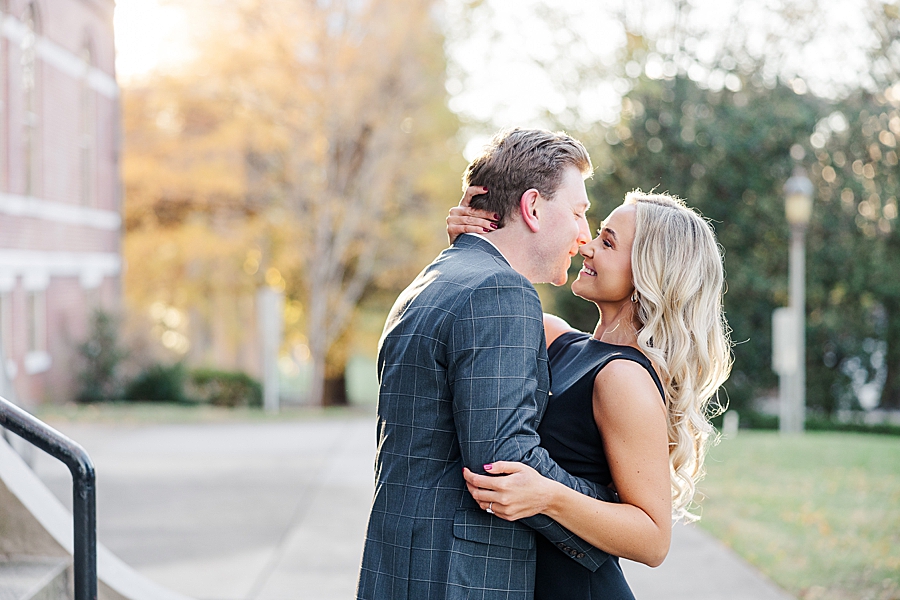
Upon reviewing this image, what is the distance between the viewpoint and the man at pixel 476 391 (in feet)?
6.85

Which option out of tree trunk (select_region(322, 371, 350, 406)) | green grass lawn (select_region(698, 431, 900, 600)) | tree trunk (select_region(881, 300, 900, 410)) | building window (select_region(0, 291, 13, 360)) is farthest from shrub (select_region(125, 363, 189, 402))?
tree trunk (select_region(881, 300, 900, 410))

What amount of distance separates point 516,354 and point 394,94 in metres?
18.5

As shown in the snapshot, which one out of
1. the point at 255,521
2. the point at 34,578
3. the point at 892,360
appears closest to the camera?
the point at 34,578

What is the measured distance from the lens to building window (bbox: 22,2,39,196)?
1426 cm

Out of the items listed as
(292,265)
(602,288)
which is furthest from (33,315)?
(602,288)

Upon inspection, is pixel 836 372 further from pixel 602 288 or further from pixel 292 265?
pixel 602 288

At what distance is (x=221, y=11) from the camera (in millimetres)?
19734

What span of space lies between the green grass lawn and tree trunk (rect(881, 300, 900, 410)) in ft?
29.5

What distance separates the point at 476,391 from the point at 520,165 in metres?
0.58

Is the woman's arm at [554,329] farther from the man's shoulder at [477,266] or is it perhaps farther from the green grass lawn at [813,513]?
the green grass lawn at [813,513]

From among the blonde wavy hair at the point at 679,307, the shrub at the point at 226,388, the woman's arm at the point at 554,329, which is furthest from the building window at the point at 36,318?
the blonde wavy hair at the point at 679,307

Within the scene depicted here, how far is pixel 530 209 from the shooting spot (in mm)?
2312

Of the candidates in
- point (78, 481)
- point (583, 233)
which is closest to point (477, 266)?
point (583, 233)

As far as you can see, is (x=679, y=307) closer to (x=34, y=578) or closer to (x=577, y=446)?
(x=577, y=446)
